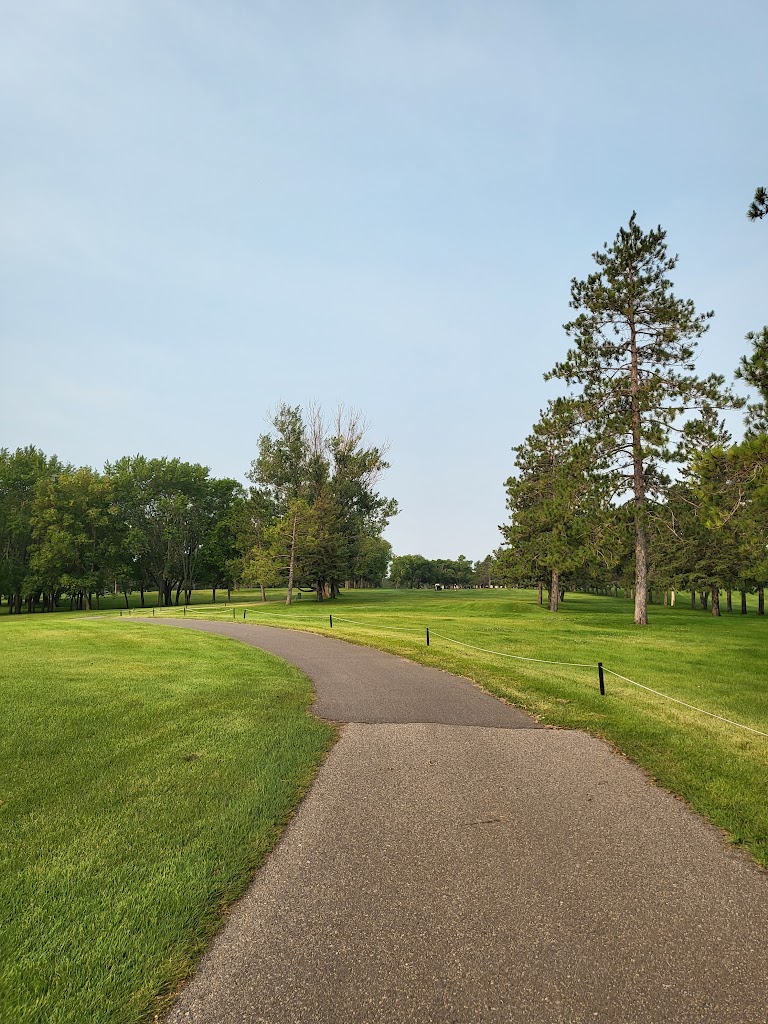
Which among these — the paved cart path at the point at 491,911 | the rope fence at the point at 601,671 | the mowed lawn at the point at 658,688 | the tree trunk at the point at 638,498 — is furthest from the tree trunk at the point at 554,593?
the paved cart path at the point at 491,911

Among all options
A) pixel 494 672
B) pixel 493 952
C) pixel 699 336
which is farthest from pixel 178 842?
pixel 699 336

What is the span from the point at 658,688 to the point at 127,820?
10971 mm

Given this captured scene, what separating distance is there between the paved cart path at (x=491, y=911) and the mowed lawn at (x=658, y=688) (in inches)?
28.4

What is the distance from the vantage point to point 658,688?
446 inches

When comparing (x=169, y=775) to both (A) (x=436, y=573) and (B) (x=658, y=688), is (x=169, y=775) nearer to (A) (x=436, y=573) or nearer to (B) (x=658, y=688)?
(B) (x=658, y=688)

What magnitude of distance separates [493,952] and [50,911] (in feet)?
10.3

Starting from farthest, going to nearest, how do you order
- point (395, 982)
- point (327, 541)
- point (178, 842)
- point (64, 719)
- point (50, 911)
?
point (327, 541) < point (64, 719) < point (178, 842) < point (50, 911) < point (395, 982)

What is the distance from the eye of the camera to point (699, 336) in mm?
25422

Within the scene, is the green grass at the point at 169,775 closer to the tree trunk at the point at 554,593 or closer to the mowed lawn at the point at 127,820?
the mowed lawn at the point at 127,820

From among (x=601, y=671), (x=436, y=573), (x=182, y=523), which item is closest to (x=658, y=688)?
(x=601, y=671)

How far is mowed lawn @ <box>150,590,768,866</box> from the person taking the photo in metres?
6.01

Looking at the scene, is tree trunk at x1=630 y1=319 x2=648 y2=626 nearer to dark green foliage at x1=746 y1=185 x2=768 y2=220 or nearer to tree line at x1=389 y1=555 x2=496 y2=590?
dark green foliage at x1=746 y1=185 x2=768 y2=220

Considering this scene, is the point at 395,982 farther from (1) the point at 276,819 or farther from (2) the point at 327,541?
(2) the point at 327,541

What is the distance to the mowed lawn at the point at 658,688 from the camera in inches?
237
